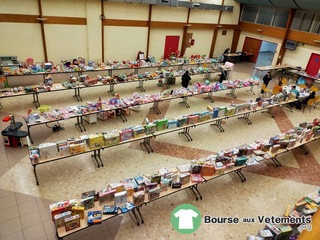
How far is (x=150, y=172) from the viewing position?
7.71 meters

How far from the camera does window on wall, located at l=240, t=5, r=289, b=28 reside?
1848 cm

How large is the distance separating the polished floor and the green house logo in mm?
139

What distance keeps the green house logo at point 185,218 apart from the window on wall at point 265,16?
17439 millimetres

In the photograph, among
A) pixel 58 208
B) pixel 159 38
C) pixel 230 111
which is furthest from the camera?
pixel 159 38

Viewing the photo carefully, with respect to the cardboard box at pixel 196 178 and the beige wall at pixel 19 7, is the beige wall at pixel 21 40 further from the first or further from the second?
the cardboard box at pixel 196 178

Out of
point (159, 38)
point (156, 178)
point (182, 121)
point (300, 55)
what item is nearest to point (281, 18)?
point (300, 55)

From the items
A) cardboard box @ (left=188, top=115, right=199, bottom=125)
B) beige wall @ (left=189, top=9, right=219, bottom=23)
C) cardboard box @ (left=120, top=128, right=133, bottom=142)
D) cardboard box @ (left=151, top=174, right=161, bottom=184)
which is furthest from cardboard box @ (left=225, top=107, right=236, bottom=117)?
beige wall @ (left=189, top=9, right=219, bottom=23)

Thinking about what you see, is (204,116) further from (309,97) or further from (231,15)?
(231,15)

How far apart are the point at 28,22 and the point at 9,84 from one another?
11.5 feet

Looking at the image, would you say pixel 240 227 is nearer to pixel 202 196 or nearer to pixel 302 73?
pixel 202 196

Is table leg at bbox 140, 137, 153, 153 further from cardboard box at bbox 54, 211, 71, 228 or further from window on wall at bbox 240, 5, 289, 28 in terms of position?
window on wall at bbox 240, 5, 289, 28

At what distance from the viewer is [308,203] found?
235 inches

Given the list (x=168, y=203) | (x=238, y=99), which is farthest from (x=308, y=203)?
(x=238, y=99)

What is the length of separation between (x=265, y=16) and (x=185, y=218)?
19.0 m
